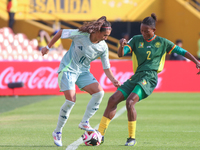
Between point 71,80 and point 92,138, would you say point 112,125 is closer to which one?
point 92,138

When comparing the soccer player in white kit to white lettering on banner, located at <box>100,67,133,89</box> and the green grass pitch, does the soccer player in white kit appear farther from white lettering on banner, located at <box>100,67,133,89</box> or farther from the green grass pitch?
white lettering on banner, located at <box>100,67,133,89</box>

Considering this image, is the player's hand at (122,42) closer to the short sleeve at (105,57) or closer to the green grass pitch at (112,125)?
the short sleeve at (105,57)

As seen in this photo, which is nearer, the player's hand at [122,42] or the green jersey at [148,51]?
the player's hand at [122,42]

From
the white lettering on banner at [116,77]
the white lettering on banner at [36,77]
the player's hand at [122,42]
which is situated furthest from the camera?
the white lettering on banner at [116,77]

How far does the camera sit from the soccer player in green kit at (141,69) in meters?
6.59

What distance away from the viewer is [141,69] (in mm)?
6766

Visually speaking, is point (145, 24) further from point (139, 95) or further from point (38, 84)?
point (38, 84)

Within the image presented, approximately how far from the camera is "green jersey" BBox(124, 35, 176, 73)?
22.2 ft

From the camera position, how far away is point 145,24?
6637mm

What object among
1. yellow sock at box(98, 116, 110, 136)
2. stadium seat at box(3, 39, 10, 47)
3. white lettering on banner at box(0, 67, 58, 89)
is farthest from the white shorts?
stadium seat at box(3, 39, 10, 47)

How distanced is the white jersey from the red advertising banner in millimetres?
10143

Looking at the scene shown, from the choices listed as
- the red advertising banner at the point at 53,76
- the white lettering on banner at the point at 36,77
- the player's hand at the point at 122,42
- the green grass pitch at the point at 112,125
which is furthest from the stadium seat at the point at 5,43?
the player's hand at the point at 122,42

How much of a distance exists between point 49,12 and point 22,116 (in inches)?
695

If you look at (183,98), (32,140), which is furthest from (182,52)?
(183,98)
